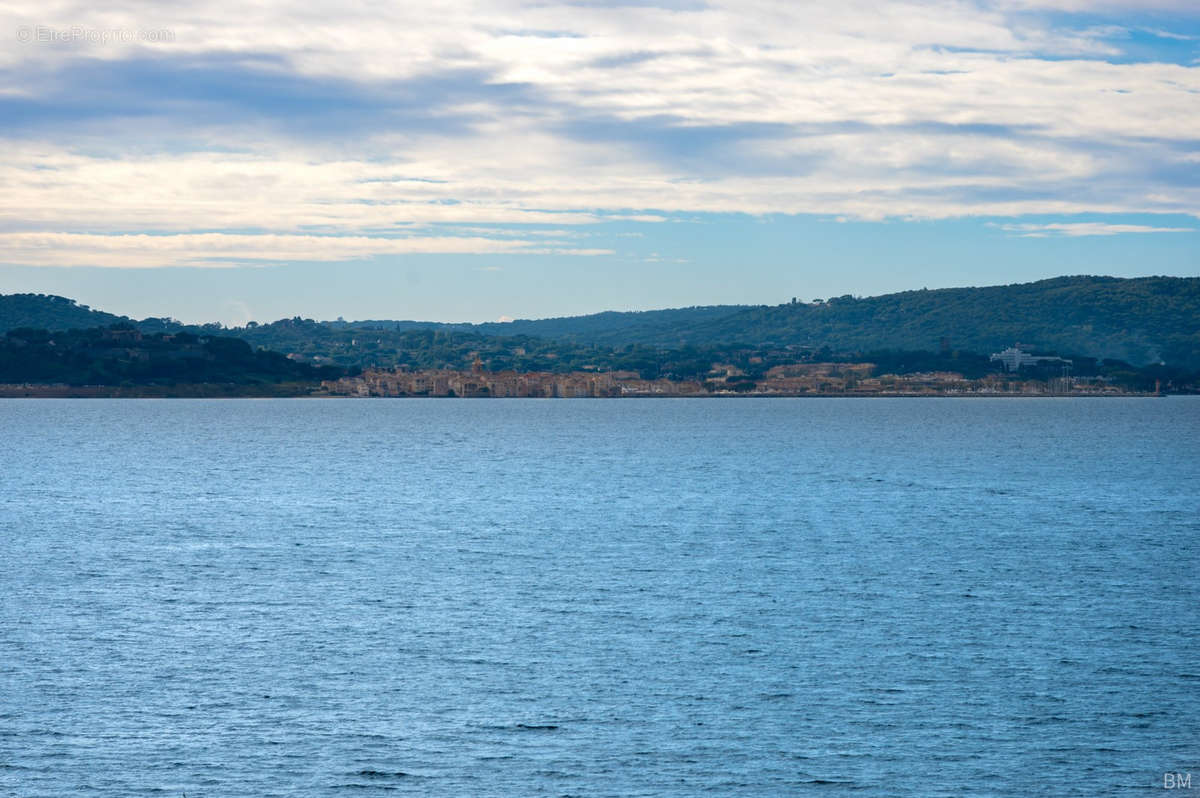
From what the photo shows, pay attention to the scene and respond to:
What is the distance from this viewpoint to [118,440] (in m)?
185

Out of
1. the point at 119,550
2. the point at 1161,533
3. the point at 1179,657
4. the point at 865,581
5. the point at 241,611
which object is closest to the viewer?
the point at 1179,657

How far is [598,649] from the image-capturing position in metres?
39.7

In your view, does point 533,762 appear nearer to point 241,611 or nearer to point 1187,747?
point 1187,747

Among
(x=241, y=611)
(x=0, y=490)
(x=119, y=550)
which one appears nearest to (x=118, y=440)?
(x=0, y=490)

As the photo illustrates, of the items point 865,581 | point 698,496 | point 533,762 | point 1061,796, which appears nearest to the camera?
point 1061,796

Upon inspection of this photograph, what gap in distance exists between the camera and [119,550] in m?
62.7

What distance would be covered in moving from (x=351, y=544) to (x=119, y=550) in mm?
11217

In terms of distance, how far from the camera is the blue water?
28.8m

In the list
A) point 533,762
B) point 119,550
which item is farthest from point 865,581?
point 119,550

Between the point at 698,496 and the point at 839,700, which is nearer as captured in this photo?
the point at 839,700

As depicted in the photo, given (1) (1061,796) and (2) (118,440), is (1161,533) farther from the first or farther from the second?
(2) (118,440)

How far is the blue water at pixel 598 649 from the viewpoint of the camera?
28.8 meters

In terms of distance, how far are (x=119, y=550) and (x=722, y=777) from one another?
1704 inches

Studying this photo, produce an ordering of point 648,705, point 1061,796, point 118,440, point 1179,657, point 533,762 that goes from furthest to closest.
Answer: point 118,440 → point 1179,657 → point 648,705 → point 533,762 → point 1061,796
